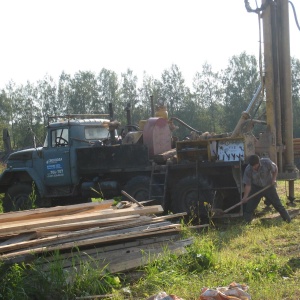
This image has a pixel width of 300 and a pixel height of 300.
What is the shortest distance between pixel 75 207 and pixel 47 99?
62.5m

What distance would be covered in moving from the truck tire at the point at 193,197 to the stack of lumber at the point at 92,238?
149 inches

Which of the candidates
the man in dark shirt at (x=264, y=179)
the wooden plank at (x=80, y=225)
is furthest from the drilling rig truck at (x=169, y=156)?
the wooden plank at (x=80, y=225)

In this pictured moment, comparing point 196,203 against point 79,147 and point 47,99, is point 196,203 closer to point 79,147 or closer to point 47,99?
point 79,147

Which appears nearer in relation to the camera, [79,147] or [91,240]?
[91,240]

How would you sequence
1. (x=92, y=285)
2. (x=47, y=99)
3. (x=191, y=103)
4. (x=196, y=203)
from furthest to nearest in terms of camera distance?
(x=47, y=99)
(x=191, y=103)
(x=196, y=203)
(x=92, y=285)

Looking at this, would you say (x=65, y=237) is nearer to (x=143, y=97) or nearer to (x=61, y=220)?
(x=61, y=220)

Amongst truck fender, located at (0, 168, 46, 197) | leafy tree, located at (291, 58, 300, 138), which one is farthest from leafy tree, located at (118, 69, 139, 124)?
truck fender, located at (0, 168, 46, 197)

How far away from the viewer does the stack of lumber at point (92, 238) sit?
19.3 ft

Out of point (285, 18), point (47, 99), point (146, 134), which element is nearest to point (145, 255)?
point (146, 134)

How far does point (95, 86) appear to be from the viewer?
66688 millimetres

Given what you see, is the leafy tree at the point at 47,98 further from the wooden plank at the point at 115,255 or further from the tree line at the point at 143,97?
the wooden plank at the point at 115,255

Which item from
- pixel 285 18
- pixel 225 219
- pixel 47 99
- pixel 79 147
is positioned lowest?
pixel 225 219

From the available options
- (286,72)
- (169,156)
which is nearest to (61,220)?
(169,156)

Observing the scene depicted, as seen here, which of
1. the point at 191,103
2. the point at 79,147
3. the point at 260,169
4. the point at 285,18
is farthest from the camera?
the point at 191,103
